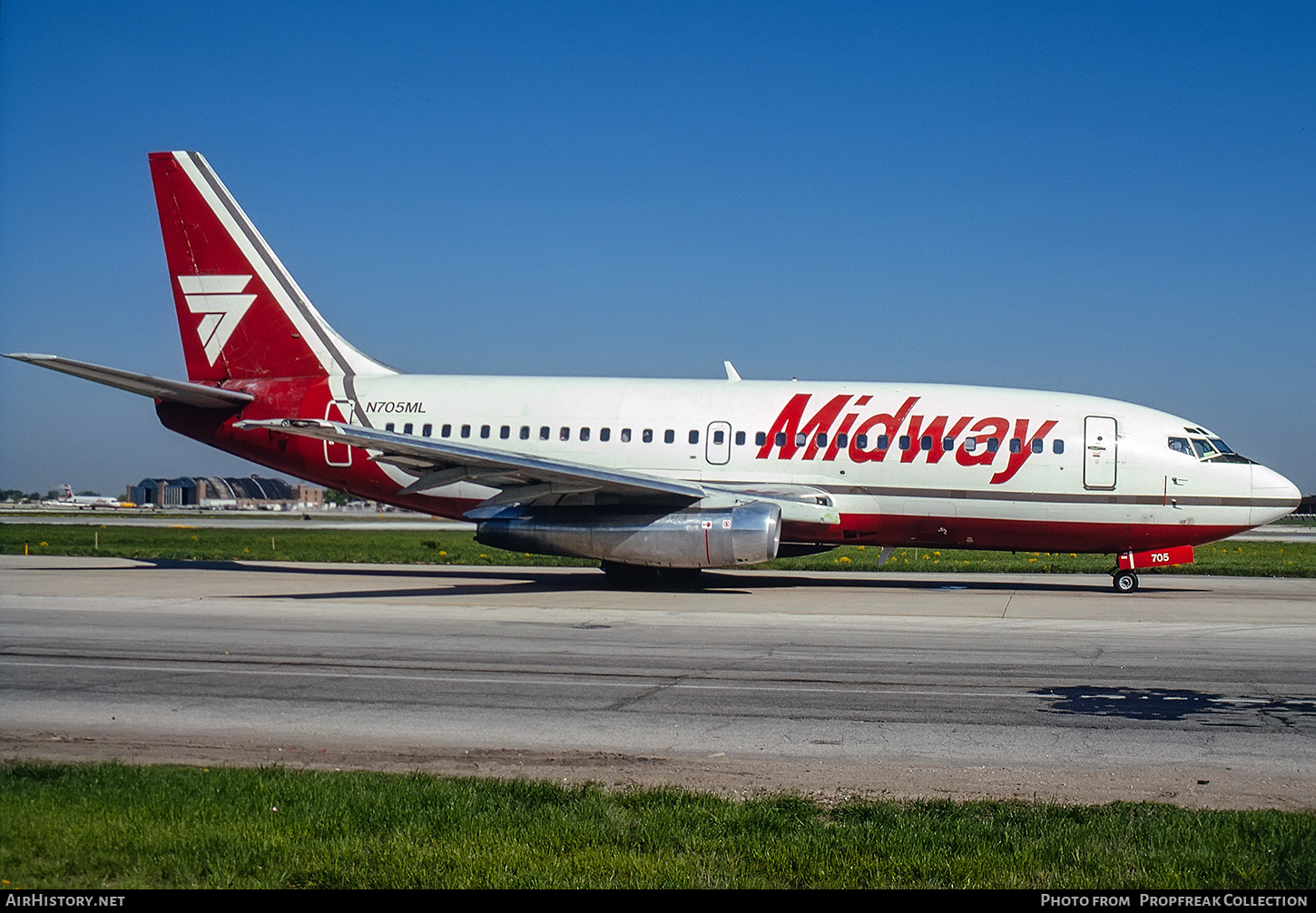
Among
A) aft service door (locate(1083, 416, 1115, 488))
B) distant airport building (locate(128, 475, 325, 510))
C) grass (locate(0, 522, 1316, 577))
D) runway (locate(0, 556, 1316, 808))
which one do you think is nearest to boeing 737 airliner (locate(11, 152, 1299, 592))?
aft service door (locate(1083, 416, 1115, 488))

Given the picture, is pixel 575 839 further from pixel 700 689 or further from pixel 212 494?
pixel 212 494

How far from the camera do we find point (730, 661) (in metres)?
12.7

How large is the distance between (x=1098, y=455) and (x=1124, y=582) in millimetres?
2623

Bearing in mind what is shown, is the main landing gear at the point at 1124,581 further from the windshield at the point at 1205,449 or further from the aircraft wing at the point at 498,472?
the aircraft wing at the point at 498,472

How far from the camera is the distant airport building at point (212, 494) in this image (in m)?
136

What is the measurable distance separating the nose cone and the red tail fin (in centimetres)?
1832

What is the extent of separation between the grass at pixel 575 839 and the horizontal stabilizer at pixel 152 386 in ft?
48.8

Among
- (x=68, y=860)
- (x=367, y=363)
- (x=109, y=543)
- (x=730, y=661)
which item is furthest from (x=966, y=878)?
(x=109, y=543)

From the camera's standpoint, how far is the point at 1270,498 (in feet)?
68.8

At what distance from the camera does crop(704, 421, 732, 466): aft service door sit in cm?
2273

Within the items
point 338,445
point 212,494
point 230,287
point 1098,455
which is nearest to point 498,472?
point 338,445

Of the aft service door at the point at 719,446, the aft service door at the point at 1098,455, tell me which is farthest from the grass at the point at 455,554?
the aft service door at the point at 1098,455

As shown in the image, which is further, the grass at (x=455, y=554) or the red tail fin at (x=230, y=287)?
the grass at (x=455, y=554)

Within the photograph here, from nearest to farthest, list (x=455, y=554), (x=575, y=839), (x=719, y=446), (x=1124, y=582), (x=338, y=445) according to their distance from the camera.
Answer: (x=575, y=839)
(x=1124, y=582)
(x=719, y=446)
(x=338, y=445)
(x=455, y=554)
